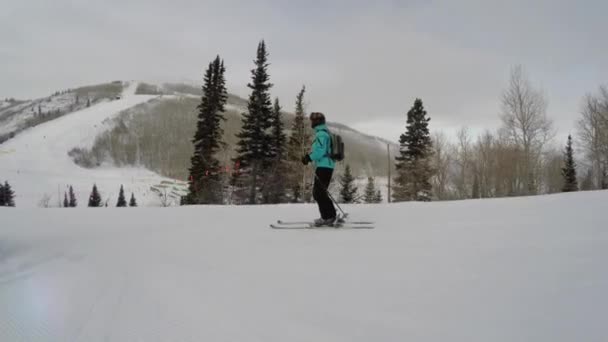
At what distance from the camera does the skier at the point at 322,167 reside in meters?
6.08

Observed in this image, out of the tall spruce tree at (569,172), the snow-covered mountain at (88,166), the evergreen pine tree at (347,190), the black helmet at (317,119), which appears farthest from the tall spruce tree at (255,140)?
the snow-covered mountain at (88,166)

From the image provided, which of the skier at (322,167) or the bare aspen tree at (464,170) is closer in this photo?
the skier at (322,167)

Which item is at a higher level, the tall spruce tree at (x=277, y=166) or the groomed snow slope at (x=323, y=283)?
the tall spruce tree at (x=277, y=166)

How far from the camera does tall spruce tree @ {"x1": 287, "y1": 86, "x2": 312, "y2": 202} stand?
29.5 m

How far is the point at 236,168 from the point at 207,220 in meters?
22.3

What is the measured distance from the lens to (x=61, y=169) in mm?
107500

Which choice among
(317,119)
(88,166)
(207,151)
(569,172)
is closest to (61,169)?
Result: (88,166)

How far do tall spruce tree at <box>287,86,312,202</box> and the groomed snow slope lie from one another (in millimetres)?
24205

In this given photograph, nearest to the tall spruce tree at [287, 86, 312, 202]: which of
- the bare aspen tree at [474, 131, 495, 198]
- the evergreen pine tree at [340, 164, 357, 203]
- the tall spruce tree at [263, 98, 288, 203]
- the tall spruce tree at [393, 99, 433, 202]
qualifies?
the tall spruce tree at [263, 98, 288, 203]

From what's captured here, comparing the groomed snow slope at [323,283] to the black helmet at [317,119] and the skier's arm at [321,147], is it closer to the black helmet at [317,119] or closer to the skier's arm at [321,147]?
the skier's arm at [321,147]

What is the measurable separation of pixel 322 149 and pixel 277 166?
78.0 feet

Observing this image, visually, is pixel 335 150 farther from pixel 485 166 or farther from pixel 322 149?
pixel 485 166

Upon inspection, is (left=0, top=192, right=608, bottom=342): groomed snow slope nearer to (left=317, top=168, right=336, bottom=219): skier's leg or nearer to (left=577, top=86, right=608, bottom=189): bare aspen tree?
(left=317, top=168, right=336, bottom=219): skier's leg

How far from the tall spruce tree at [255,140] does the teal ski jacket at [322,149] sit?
2269cm
